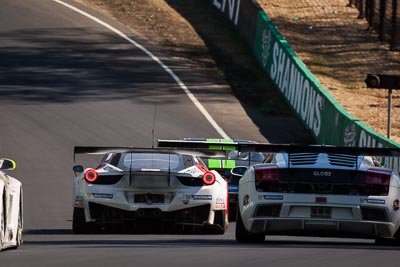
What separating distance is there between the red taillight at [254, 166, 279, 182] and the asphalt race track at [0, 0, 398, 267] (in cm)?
71

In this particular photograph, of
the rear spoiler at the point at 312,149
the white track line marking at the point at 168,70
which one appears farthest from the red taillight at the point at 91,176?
the white track line marking at the point at 168,70

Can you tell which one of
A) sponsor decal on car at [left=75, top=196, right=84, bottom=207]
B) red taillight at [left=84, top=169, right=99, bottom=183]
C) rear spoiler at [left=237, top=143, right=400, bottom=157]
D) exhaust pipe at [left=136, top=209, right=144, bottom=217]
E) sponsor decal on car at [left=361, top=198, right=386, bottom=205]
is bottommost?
exhaust pipe at [left=136, top=209, right=144, bottom=217]

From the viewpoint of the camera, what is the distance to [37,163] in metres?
28.1

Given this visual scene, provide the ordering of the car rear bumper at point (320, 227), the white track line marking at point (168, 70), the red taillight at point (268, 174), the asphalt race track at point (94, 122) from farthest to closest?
the white track line marking at point (168, 70) → the red taillight at point (268, 174) → the car rear bumper at point (320, 227) → the asphalt race track at point (94, 122)

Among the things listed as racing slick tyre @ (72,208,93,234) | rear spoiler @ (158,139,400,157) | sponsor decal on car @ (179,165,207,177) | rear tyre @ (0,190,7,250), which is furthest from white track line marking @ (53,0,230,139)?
rear tyre @ (0,190,7,250)

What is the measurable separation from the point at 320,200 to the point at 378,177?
0.73 metres

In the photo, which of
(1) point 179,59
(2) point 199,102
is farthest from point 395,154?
(1) point 179,59

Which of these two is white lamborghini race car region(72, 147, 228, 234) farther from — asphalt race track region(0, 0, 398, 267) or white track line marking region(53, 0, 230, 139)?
white track line marking region(53, 0, 230, 139)

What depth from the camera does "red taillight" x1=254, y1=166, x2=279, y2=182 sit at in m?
14.4

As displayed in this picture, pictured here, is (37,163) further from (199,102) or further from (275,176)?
(275,176)

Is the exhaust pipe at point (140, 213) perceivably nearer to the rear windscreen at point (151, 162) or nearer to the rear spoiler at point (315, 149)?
the rear windscreen at point (151, 162)

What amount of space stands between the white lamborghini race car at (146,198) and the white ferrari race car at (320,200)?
1.85m

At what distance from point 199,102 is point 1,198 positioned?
2382 cm

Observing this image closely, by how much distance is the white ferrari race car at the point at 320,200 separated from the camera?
14.2 metres
